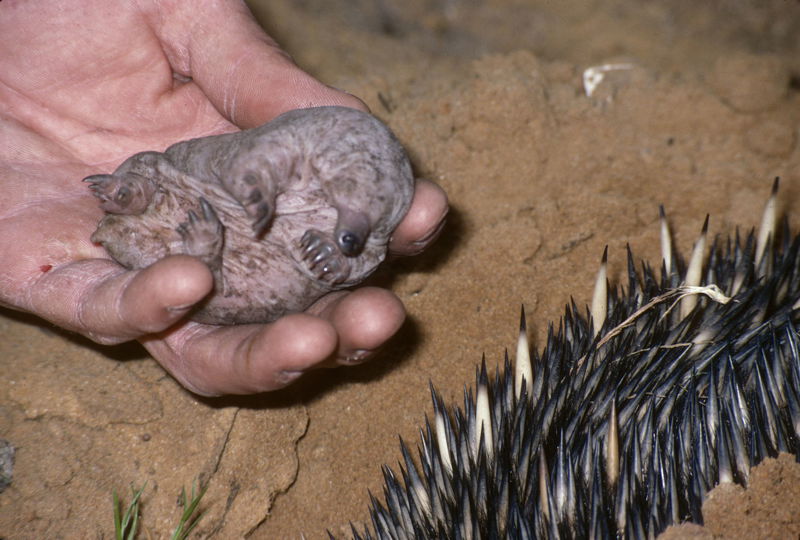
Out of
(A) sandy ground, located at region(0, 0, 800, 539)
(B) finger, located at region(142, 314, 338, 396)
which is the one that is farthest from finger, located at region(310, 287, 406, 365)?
(A) sandy ground, located at region(0, 0, 800, 539)

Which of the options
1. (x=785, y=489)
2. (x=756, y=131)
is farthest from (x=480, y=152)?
(x=785, y=489)

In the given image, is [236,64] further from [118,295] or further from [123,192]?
[118,295]

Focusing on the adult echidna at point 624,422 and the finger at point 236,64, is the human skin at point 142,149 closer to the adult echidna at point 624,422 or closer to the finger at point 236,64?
the finger at point 236,64

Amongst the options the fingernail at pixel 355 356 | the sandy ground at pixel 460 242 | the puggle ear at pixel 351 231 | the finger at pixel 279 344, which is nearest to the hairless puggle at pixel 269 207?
the puggle ear at pixel 351 231

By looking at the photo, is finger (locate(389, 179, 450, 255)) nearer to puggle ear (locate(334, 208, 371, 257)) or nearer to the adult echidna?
puggle ear (locate(334, 208, 371, 257))

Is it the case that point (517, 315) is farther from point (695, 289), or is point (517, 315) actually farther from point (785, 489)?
point (785, 489)

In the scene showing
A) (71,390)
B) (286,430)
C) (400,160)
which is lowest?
(71,390)
